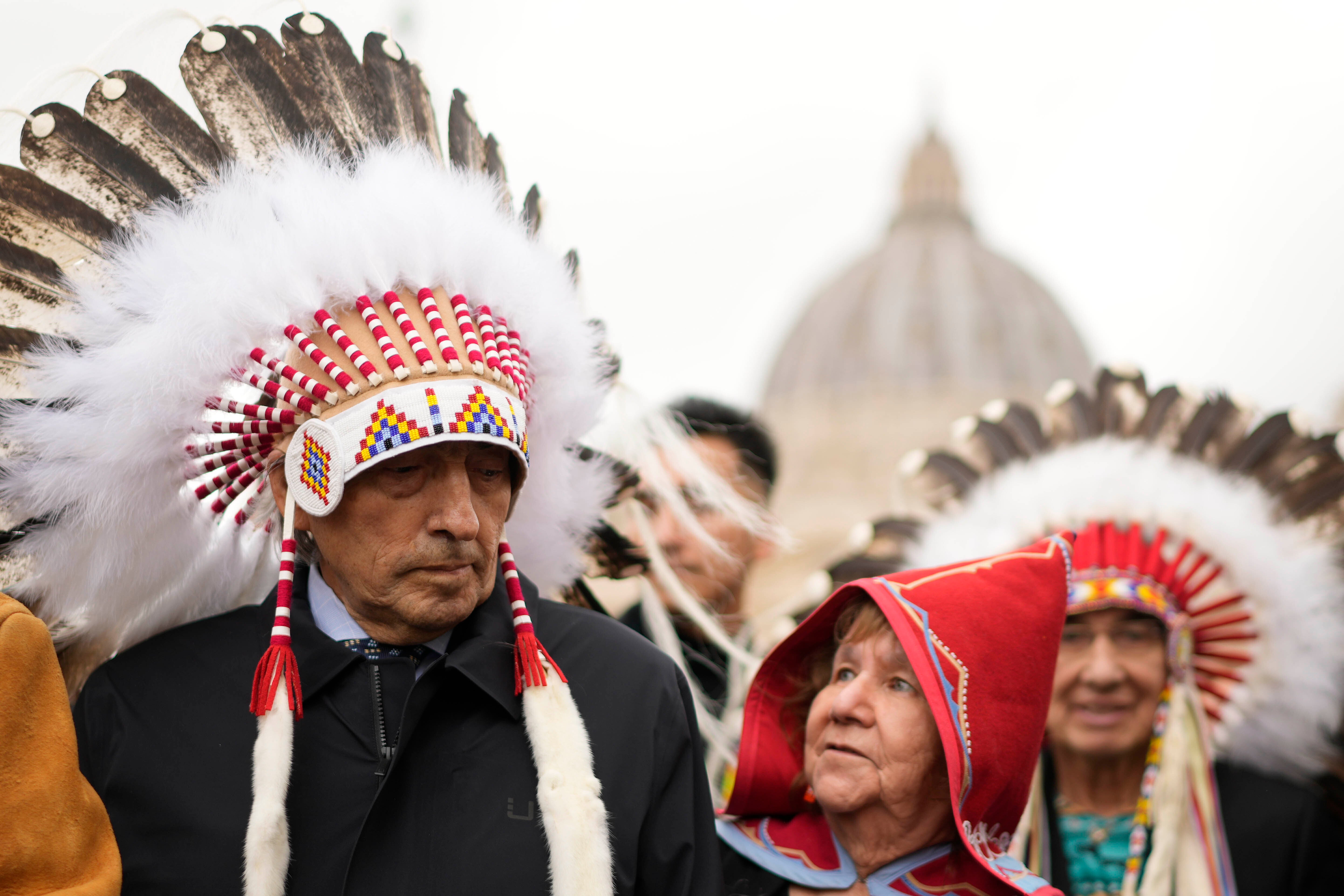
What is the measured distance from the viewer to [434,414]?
198cm

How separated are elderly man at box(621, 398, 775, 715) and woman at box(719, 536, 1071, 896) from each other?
0.46 metres

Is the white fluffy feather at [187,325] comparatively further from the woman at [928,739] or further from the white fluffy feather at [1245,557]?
the white fluffy feather at [1245,557]

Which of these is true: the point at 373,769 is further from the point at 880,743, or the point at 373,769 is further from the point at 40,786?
the point at 880,743

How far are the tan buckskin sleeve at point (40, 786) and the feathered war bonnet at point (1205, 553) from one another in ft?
7.97

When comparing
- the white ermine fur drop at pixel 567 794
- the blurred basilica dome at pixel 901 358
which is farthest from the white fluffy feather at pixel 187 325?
the blurred basilica dome at pixel 901 358

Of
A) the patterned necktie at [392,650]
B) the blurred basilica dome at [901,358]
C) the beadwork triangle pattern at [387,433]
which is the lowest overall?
the patterned necktie at [392,650]

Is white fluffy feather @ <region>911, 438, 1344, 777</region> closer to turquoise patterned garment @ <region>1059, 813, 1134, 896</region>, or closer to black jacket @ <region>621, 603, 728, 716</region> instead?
turquoise patterned garment @ <region>1059, 813, 1134, 896</region>

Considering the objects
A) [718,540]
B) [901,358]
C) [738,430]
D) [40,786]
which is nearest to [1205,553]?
[718,540]

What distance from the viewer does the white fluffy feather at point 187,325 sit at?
2070mm

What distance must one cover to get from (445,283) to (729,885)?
1.37m

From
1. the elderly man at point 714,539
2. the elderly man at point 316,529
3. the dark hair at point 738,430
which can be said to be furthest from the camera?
the dark hair at point 738,430

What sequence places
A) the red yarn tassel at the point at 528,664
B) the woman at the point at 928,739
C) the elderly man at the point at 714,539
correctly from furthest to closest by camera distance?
the elderly man at the point at 714,539 < the woman at the point at 928,739 < the red yarn tassel at the point at 528,664

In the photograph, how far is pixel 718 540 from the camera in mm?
3189

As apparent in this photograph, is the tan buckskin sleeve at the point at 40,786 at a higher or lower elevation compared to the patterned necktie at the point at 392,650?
lower
